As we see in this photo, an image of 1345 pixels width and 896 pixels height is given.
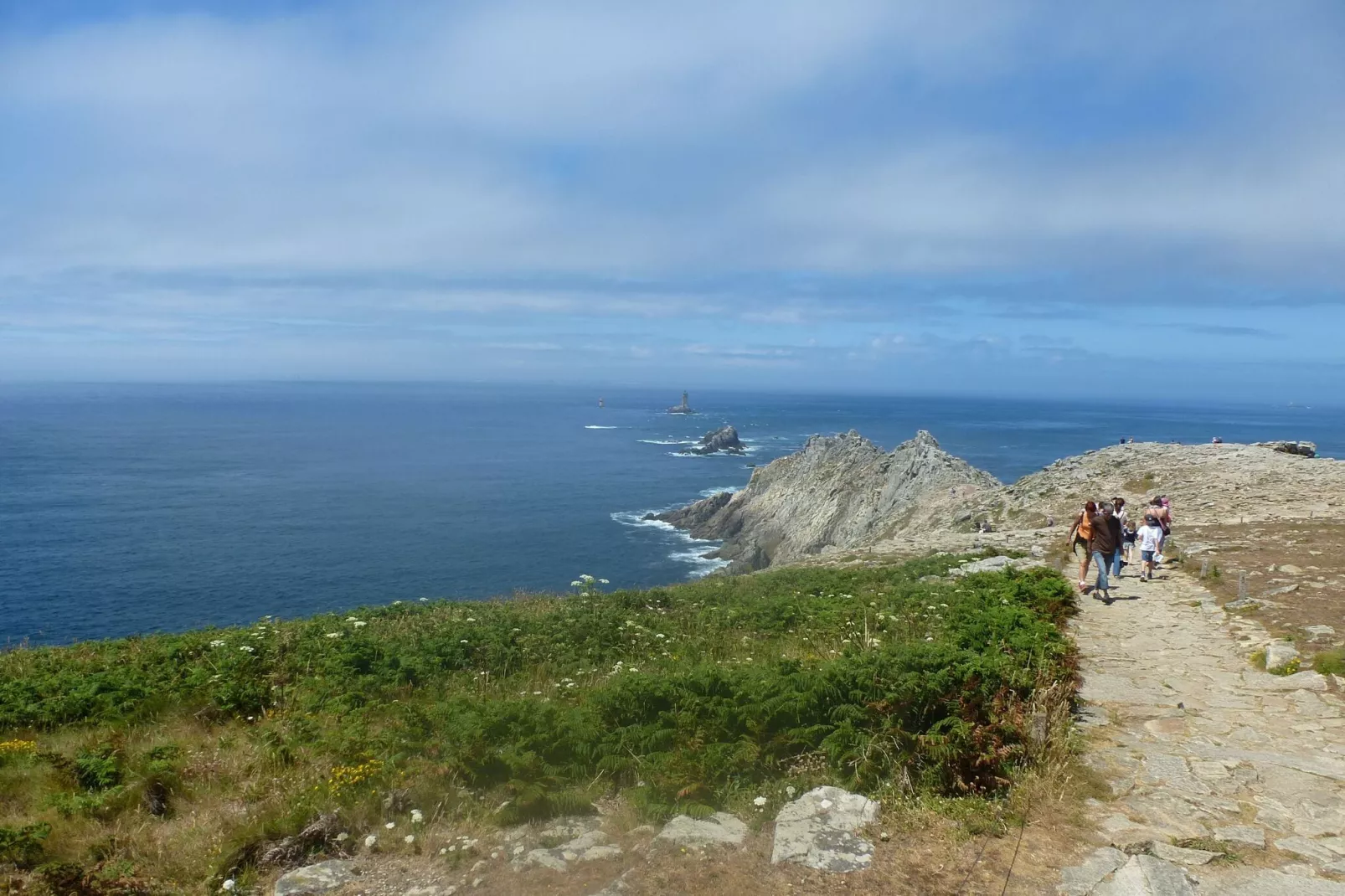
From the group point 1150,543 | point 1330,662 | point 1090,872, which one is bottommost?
point 1090,872

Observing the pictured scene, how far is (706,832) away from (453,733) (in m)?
2.63

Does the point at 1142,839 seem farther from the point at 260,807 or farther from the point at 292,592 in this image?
the point at 292,592

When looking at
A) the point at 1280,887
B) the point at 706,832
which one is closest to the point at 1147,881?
the point at 1280,887

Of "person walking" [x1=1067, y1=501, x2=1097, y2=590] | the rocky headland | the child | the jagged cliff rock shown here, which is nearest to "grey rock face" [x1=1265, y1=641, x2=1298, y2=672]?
"person walking" [x1=1067, y1=501, x2=1097, y2=590]

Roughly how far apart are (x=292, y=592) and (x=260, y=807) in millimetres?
51917

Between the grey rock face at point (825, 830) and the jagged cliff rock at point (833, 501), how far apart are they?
30626mm

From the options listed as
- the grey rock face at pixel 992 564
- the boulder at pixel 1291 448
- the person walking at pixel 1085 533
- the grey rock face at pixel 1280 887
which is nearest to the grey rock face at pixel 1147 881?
the grey rock face at pixel 1280 887

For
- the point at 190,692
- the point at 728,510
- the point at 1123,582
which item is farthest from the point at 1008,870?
the point at 728,510

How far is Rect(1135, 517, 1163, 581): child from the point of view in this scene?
17605mm

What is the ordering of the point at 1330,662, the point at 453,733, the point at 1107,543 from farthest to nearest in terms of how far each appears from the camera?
1. the point at 1107,543
2. the point at 1330,662
3. the point at 453,733

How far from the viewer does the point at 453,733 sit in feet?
24.5

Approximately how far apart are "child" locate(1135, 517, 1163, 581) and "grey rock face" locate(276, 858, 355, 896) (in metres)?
17.8

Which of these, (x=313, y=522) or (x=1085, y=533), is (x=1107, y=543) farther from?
(x=313, y=522)

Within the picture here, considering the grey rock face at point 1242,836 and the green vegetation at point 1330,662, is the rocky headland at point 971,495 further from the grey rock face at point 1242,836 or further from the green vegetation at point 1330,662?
the grey rock face at point 1242,836
